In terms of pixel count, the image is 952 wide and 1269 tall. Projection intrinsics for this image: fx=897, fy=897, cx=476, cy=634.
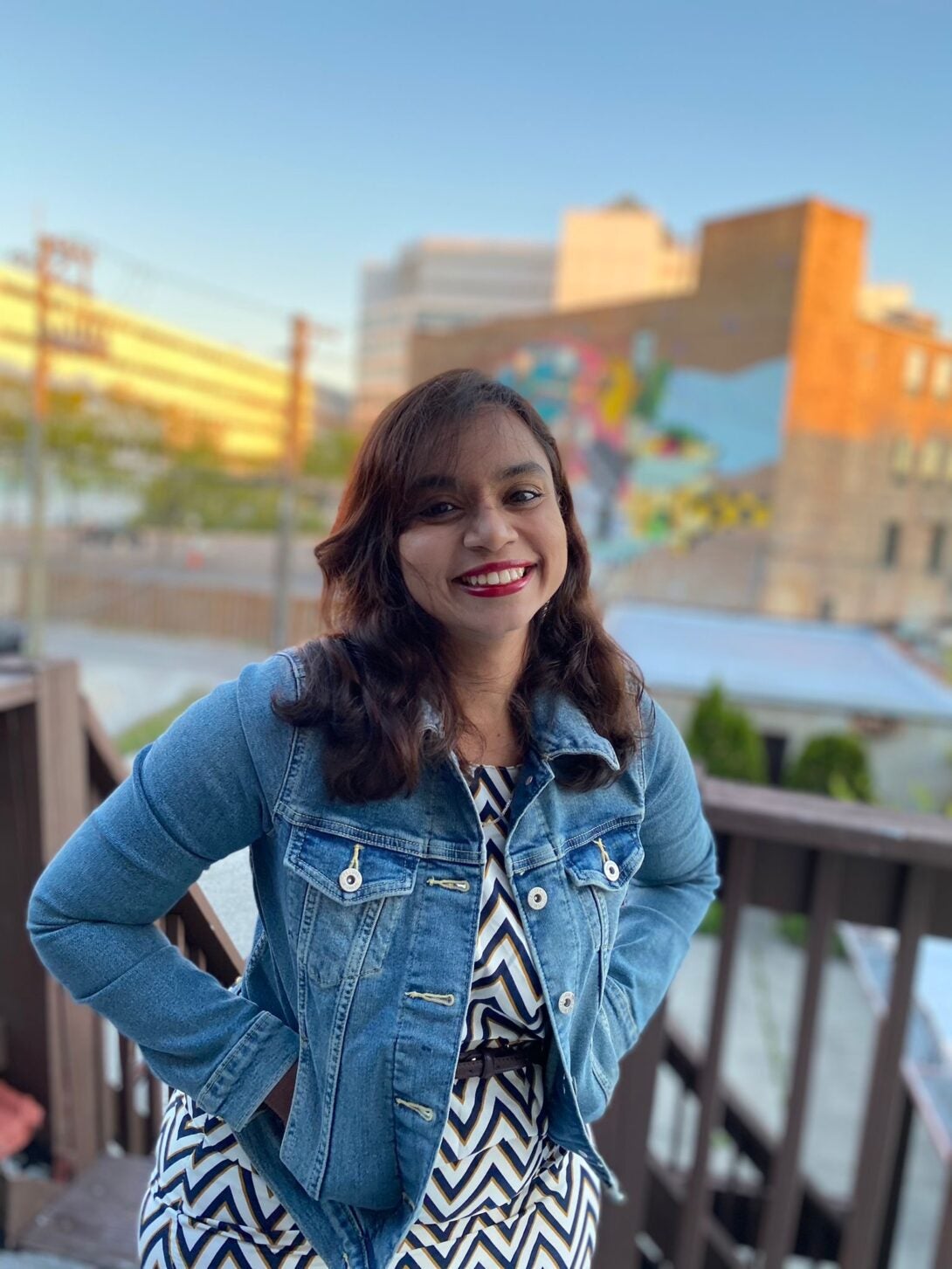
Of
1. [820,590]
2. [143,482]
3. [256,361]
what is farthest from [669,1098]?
[256,361]

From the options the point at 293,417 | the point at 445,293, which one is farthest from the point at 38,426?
the point at 445,293

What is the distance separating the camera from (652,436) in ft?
54.2

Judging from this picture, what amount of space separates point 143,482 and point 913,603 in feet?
61.7

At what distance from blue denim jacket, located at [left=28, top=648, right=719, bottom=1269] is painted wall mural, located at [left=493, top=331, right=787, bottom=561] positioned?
14915mm

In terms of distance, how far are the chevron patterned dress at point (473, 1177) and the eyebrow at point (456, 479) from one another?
26 cm

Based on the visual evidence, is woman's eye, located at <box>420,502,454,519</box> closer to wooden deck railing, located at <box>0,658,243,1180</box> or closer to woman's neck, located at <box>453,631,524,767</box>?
woman's neck, located at <box>453,631,524,767</box>

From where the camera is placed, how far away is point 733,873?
1.24 meters

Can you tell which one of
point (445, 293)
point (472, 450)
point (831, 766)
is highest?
point (445, 293)

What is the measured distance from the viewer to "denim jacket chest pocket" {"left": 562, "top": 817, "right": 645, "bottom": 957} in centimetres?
82

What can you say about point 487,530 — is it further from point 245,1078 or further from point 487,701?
point 245,1078

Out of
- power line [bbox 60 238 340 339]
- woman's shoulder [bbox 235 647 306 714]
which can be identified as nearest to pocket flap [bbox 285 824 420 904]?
woman's shoulder [bbox 235 647 306 714]

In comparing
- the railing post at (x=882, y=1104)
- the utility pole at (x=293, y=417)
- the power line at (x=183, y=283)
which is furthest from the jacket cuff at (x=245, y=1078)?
the power line at (x=183, y=283)

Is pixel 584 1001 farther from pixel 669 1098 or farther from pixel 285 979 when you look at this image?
pixel 669 1098

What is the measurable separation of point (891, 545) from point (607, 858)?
16.5 m
